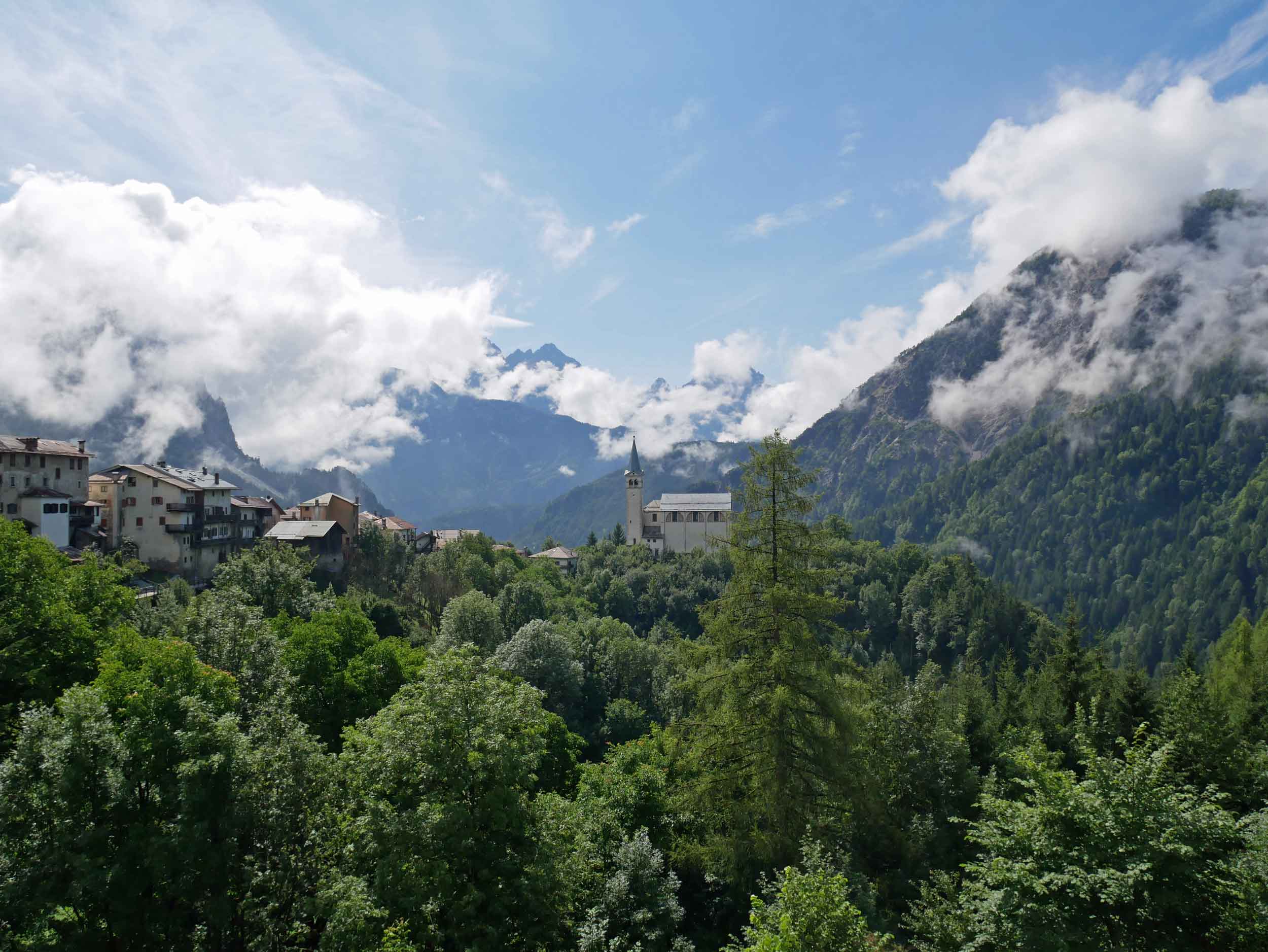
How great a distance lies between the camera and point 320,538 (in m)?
75.4

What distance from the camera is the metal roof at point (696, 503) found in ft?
470

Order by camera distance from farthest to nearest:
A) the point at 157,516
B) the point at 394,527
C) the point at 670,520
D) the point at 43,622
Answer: the point at 670,520 → the point at 394,527 → the point at 157,516 → the point at 43,622

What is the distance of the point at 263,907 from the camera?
60.2 feet

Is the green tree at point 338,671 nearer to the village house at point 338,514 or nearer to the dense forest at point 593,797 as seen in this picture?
the dense forest at point 593,797

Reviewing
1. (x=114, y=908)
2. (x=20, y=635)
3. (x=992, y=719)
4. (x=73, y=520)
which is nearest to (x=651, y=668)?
(x=992, y=719)

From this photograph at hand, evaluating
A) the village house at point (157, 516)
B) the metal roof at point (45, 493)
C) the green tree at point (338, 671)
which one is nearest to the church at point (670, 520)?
the village house at point (157, 516)

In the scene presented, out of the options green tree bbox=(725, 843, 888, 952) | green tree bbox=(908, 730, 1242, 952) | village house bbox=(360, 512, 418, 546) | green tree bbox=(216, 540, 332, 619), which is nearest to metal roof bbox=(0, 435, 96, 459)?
green tree bbox=(216, 540, 332, 619)

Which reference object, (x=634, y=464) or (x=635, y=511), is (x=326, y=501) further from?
(x=634, y=464)

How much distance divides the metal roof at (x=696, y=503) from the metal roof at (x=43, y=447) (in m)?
98.0

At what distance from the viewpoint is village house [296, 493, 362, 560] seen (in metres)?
80.3

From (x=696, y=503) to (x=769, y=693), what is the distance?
123 metres

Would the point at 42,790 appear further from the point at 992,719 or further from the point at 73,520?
the point at 73,520

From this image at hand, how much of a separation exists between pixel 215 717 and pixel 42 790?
402 centimetres

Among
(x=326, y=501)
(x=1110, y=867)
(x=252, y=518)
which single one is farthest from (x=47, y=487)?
(x=1110, y=867)
